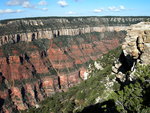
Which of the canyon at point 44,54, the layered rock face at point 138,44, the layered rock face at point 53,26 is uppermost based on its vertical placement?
the layered rock face at point 138,44

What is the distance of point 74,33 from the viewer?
152 m

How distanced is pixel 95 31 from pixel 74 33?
66.0 feet

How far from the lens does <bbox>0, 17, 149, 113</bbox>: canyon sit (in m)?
103

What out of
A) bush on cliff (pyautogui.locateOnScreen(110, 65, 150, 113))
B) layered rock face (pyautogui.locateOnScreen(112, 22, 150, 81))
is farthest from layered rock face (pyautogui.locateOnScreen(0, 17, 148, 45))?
bush on cliff (pyautogui.locateOnScreen(110, 65, 150, 113))

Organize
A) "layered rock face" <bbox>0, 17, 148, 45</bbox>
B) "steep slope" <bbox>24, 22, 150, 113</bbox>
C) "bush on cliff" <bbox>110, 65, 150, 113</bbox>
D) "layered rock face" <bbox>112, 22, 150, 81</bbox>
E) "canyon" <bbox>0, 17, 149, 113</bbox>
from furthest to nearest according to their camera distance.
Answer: "layered rock face" <bbox>0, 17, 148, 45</bbox>, "canyon" <bbox>0, 17, 149, 113</bbox>, "layered rock face" <bbox>112, 22, 150, 81</bbox>, "steep slope" <bbox>24, 22, 150, 113</bbox>, "bush on cliff" <bbox>110, 65, 150, 113</bbox>

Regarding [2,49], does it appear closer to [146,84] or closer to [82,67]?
[82,67]

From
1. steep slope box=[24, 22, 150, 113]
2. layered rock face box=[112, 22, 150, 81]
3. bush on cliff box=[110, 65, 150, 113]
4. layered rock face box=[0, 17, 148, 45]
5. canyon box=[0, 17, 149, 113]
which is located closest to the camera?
bush on cliff box=[110, 65, 150, 113]

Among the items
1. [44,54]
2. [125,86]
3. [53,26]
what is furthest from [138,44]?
[53,26]

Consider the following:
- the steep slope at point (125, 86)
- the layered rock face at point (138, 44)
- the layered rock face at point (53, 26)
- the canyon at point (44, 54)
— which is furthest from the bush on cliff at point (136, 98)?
the layered rock face at point (53, 26)

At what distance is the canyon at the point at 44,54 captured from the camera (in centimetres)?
10300

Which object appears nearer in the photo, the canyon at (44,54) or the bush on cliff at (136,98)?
the bush on cliff at (136,98)

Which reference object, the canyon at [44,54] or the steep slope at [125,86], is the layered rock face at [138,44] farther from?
the canyon at [44,54]

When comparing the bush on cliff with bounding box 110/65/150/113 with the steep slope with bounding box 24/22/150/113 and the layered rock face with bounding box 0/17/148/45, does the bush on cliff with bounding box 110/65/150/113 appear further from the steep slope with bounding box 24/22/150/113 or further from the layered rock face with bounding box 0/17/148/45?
the layered rock face with bounding box 0/17/148/45

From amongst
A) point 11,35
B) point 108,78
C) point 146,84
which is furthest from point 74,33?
point 146,84
